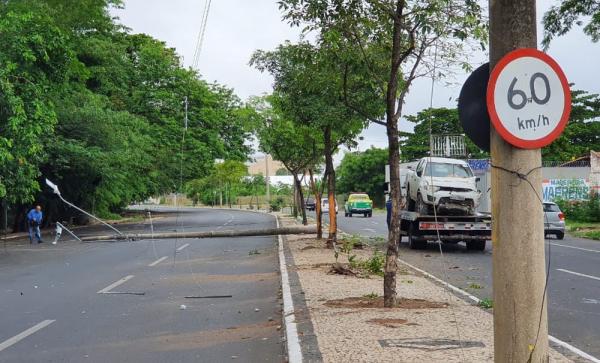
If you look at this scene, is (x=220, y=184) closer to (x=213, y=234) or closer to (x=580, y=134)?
(x=580, y=134)

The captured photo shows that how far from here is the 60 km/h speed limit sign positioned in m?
3.60

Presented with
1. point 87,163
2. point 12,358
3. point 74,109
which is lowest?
point 12,358

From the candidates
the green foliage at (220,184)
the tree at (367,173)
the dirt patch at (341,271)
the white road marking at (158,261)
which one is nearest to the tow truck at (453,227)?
the dirt patch at (341,271)

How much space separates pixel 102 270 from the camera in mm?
15742

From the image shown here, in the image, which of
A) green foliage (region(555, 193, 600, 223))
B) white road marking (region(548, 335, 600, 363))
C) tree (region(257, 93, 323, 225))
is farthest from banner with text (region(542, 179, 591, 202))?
white road marking (region(548, 335, 600, 363))

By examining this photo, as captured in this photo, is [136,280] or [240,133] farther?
[240,133]

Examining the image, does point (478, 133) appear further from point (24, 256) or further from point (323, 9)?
point (24, 256)

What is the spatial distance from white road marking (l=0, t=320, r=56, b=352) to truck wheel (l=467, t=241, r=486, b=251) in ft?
49.1

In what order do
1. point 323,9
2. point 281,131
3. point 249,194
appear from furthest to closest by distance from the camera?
point 249,194 → point 281,131 → point 323,9

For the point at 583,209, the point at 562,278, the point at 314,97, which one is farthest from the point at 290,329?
the point at 583,209

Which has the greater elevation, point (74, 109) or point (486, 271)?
point (74, 109)

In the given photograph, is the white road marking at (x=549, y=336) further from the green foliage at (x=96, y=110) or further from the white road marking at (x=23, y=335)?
the white road marking at (x=23, y=335)

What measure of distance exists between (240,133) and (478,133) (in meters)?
43.7

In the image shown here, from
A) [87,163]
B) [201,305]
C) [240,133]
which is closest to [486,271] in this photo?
[201,305]
